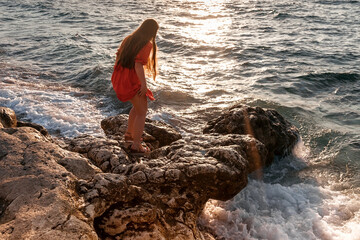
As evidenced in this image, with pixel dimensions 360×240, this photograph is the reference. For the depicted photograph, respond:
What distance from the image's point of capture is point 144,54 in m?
4.67

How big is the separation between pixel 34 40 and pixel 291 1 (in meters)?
18.7

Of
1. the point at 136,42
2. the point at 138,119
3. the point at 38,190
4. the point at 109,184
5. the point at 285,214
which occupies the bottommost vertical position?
the point at 285,214

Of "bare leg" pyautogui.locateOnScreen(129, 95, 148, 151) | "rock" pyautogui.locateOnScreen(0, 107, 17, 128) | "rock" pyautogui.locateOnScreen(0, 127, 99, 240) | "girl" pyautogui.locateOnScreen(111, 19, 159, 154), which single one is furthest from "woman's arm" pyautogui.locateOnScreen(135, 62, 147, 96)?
"rock" pyautogui.locateOnScreen(0, 107, 17, 128)

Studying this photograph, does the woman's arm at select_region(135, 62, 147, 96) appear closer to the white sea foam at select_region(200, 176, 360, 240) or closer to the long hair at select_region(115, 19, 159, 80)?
the long hair at select_region(115, 19, 159, 80)

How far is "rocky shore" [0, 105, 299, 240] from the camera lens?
2529mm

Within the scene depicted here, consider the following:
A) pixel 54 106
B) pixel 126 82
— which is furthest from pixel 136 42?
pixel 54 106

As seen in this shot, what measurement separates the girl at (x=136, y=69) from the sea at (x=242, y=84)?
1677mm

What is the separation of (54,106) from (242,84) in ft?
19.1

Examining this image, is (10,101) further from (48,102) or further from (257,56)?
(257,56)

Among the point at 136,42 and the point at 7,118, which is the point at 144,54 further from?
the point at 7,118

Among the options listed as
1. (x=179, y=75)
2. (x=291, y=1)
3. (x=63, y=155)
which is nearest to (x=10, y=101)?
(x=179, y=75)

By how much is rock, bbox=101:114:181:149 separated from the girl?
1.75 feet

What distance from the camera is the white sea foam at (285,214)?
14.2 ft

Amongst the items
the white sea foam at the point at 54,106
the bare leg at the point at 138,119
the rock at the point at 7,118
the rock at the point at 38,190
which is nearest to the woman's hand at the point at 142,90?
the bare leg at the point at 138,119
